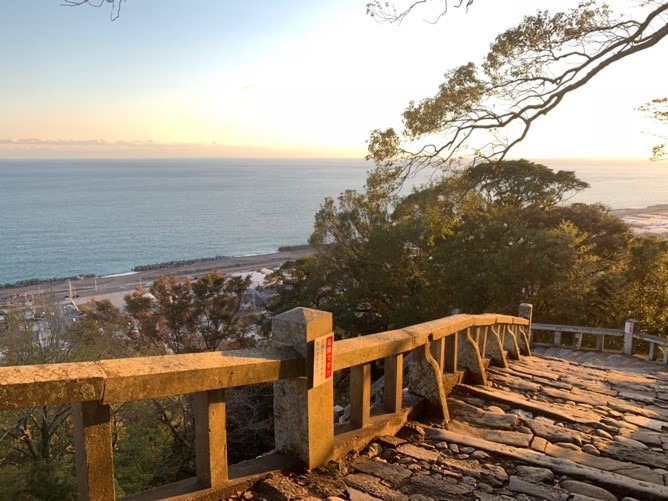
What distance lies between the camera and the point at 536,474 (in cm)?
371

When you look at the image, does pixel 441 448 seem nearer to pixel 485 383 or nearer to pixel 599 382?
pixel 485 383

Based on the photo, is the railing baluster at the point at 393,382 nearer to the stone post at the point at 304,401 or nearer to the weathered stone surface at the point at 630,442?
the stone post at the point at 304,401

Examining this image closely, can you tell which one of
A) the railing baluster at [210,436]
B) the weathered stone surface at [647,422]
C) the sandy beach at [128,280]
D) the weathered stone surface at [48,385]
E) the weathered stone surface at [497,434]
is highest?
the weathered stone surface at [48,385]

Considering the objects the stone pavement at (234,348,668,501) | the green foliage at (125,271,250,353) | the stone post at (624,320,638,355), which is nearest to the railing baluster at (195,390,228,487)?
the stone pavement at (234,348,668,501)

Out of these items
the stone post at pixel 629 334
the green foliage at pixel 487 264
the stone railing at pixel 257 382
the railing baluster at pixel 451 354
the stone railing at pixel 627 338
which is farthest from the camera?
the green foliage at pixel 487 264

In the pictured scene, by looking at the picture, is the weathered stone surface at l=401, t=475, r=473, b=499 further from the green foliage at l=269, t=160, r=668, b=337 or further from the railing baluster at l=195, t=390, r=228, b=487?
the green foliage at l=269, t=160, r=668, b=337

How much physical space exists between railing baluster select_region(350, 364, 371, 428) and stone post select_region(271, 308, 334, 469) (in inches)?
17.0

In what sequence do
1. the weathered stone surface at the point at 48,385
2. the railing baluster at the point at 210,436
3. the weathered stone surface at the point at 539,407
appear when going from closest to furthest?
the weathered stone surface at the point at 48,385 → the railing baluster at the point at 210,436 → the weathered stone surface at the point at 539,407

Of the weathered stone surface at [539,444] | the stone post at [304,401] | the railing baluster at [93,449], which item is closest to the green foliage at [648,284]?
the weathered stone surface at [539,444]

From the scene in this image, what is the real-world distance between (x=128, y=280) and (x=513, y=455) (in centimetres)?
4944

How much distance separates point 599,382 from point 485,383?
2.70 meters

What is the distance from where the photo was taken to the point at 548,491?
3455mm

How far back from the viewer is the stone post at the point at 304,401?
314 cm

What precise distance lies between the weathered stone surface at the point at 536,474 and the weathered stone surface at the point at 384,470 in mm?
947
